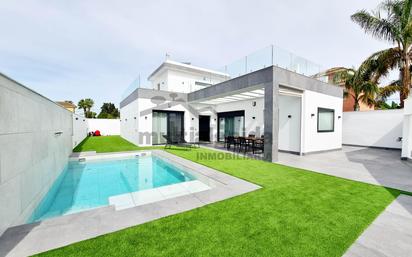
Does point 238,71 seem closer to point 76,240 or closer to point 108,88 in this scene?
point 76,240

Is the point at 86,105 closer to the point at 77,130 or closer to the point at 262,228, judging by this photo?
the point at 77,130

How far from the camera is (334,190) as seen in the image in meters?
4.38

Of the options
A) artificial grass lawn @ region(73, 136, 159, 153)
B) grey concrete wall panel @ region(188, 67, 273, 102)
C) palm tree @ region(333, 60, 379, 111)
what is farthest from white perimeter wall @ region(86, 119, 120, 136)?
palm tree @ region(333, 60, 379, 111)

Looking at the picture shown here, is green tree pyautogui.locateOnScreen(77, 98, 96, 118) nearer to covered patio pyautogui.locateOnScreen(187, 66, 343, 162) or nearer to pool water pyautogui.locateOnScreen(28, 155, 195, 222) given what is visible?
covered patio pyautogui.locateOnScreen(187, 66, 343, 162)

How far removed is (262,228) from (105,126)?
27605 millimetres

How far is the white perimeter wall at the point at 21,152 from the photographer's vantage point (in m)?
2.62

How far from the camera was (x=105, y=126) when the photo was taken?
25562 mm

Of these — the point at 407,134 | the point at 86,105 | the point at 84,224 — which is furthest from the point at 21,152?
the point at 86,105

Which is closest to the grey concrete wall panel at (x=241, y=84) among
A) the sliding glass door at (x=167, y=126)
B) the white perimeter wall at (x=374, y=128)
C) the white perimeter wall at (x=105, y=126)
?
the sliding glass door at (x=167, y=126)

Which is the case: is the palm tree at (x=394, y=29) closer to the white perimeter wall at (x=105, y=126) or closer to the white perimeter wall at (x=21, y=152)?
the white perimeter wall at (x=21, y=152)

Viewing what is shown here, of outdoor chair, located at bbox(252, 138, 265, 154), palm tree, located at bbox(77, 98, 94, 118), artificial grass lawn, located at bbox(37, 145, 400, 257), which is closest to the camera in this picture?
artificial grass lawn, located at bbox(37, 145, 400, 257)

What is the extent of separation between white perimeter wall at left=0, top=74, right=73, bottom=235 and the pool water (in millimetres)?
448

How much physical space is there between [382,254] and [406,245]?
0.53m

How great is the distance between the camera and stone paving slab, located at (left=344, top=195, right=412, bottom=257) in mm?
2250
